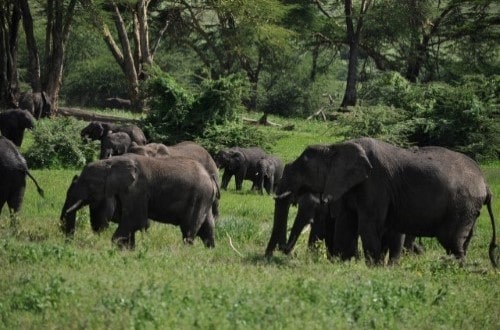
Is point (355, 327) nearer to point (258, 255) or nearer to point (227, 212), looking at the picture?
point (258, 255)

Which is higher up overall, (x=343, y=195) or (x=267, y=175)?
(x=343, y=195)

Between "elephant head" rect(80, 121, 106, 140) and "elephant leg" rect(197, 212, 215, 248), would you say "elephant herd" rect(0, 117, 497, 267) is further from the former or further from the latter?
"elephant head" rect(80, 121, 106, 140)

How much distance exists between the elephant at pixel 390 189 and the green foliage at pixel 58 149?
14.0 m

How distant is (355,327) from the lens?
436 inches

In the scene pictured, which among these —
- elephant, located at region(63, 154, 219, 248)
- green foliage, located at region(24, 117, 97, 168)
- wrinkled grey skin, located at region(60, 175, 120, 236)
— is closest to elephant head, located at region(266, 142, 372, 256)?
elephant, located at region(63, 154, 219, 248)

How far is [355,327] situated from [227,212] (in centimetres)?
1105

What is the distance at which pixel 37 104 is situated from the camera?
3803cm

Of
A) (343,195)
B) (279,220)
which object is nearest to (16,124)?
(279,220)

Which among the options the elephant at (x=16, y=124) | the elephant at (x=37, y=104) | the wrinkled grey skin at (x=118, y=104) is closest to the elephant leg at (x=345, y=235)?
the elephant at (x=16, y=124)

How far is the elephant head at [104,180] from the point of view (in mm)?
15633

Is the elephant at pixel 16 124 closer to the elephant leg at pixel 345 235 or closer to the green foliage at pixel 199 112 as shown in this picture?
the green foliage at pixel 199 112

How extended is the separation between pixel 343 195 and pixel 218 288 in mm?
3961

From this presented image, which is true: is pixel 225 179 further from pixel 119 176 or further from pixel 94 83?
pixel 94 83

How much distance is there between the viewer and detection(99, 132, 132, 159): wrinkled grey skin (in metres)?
27.1
